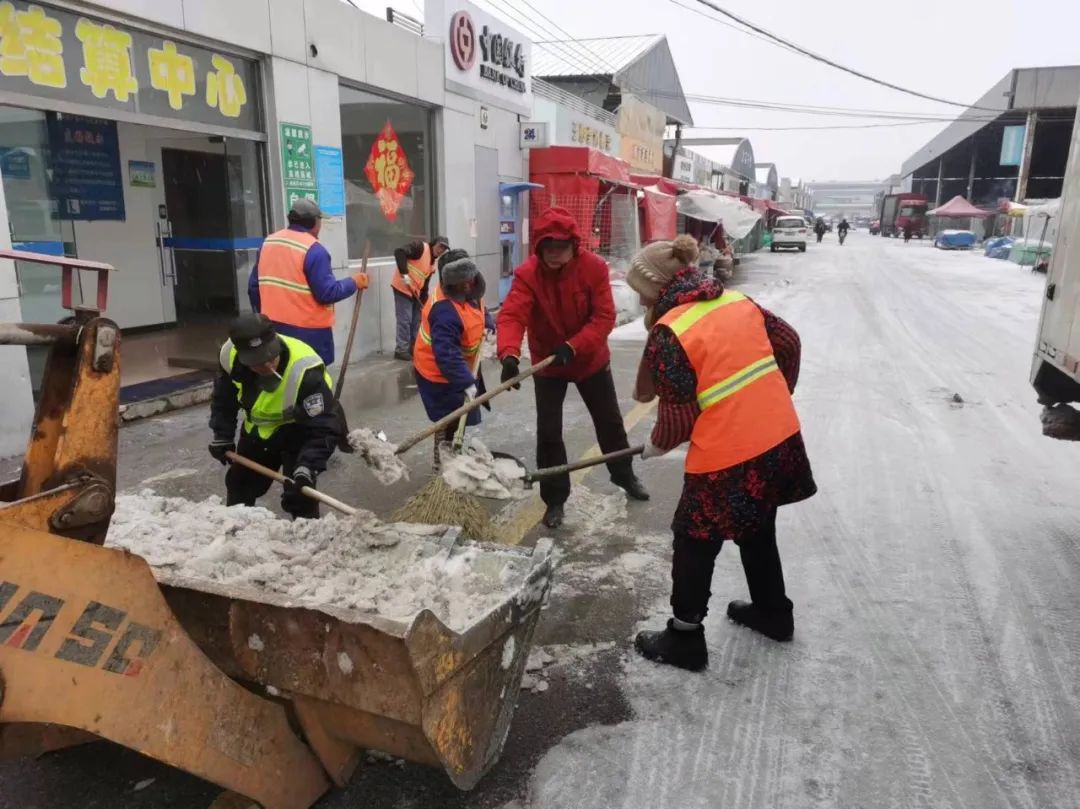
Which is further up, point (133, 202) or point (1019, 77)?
point (1019, 77)

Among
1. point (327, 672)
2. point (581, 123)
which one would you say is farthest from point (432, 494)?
point (581, 123)

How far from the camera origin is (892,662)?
3037 mm

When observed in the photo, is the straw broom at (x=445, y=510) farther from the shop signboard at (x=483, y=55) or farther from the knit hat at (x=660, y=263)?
the shop signboard at (x=483, y=55)

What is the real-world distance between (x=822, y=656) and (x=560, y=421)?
1972 mm

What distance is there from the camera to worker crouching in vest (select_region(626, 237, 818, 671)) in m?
2.72

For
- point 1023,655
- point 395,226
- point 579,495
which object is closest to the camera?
point 1023,655

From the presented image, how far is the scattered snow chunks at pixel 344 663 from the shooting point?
1897mm

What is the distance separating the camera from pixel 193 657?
5.84 feet

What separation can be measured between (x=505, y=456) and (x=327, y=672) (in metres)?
2.29

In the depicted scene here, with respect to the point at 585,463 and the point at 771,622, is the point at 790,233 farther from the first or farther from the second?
the point at 771,622

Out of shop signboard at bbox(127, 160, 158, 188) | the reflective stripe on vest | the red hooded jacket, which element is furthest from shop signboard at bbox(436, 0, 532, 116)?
the reflective stripe on vest

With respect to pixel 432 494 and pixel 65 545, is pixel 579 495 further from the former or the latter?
pixel 65 545

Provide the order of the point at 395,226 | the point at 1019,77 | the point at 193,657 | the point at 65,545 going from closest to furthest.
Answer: the point at 65,545, the point at 193,657, the point at 395,226, the point at 1019,77

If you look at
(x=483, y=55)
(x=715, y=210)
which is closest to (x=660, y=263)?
(x=483, y=55)
